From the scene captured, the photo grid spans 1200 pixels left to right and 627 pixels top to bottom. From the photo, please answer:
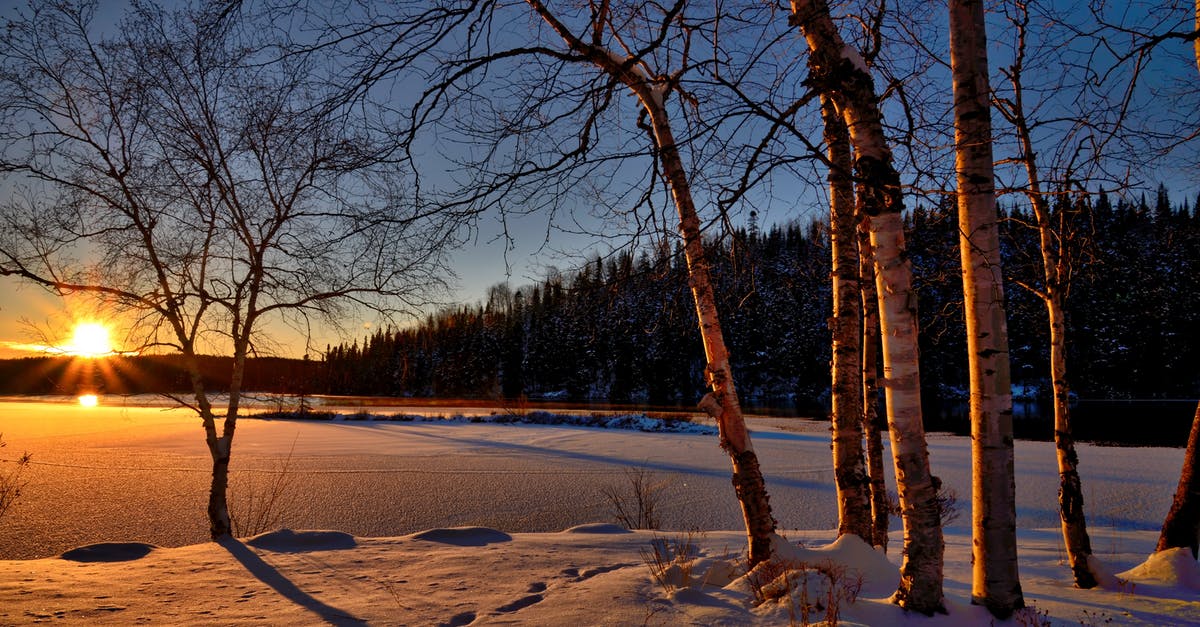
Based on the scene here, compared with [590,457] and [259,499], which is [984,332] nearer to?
[259,499]

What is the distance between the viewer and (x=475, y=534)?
21.4 ft

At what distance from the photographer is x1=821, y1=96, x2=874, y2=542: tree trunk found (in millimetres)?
4785

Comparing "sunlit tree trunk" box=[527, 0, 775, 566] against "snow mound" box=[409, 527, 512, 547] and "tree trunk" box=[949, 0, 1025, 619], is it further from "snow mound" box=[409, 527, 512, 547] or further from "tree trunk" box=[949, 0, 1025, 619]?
"snow mound" box=[409, 527, 512, 547]

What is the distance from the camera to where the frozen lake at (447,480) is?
9.00 m

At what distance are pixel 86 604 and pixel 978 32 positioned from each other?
6130mm

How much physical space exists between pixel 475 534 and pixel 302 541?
1.68 metres

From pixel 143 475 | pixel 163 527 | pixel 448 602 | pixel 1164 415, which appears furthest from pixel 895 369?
pixel 1164 415

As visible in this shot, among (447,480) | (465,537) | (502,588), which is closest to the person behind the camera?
(502,588)

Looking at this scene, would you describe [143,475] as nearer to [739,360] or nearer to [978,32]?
[978,32]

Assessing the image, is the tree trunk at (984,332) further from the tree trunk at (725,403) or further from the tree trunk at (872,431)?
the tree trunk at (872,431)

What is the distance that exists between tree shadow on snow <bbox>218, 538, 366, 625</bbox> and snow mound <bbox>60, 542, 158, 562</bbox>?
645 millimetres

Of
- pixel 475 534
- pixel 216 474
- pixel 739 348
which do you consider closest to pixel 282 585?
pixel 475 534

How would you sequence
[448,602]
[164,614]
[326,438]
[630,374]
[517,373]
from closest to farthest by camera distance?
[164,614]
[448,602]
[326,438]
[630,374]
[517,373]

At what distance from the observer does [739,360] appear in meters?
68.9
